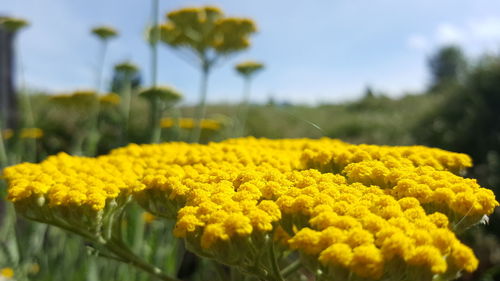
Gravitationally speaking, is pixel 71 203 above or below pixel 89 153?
above

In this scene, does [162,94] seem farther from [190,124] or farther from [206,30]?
[190,124]

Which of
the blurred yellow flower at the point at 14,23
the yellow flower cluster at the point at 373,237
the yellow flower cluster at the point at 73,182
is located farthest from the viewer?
the blurred yellow flower at the point at 14,23

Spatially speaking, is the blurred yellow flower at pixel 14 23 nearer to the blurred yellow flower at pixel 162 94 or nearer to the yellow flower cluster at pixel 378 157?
the blurred yellow flower at pixel 162 94

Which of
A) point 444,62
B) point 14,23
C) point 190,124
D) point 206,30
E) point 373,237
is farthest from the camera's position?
point 444,62

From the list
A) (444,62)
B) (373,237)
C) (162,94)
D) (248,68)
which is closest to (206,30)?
(162,94)

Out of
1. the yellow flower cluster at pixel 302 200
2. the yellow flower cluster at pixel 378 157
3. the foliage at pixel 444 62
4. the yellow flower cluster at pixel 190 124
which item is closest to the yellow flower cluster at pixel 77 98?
the yellow flower cluster at pixel 190 124

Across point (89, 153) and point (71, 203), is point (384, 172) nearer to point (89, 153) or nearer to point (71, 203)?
point (71, 203)

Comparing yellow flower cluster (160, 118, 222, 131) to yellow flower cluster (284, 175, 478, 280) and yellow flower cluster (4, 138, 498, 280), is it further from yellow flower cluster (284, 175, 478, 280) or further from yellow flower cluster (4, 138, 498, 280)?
yellow flower cluster (284, 175, 478, 280)

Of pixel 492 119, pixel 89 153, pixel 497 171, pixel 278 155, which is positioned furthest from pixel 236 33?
pixel 492 119
